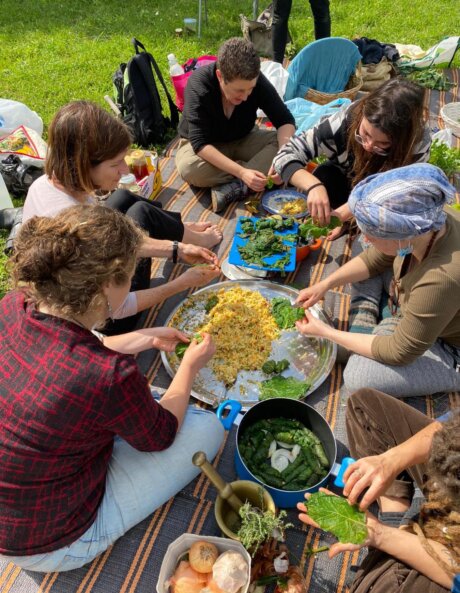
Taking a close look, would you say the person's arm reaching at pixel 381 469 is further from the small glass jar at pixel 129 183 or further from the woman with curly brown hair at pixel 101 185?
the small glass jar at pixel 129 183

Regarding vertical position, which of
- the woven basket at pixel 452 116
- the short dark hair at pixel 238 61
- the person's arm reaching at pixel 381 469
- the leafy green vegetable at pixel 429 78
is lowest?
the person's arm reaching at pixel 381 469

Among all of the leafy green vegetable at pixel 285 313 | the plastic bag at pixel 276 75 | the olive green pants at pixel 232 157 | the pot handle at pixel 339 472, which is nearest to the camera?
the pot handle at pixel 339 472

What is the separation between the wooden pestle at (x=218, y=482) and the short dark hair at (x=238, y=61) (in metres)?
3.00

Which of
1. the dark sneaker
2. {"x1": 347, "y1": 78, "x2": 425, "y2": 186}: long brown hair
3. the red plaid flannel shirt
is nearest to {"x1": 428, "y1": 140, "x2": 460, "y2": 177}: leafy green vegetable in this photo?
{"x1": 347, "y1": 78, "x2": 425, "y2": 186}: long brown hair

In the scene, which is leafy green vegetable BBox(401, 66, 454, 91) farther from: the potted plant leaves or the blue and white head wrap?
the blue and white head wrap

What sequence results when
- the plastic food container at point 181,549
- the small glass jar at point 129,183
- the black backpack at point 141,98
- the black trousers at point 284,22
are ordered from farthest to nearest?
the black trousers at point 284,22
the black backpack at point 141,98
the small glass jar at point 129,183
the plastic food container at point 181,549

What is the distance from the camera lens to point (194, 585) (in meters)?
1.91

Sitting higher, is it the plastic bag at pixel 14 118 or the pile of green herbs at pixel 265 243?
the plastic bag at pixel 14 118

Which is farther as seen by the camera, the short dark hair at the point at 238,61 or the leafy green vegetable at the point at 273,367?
the short dark hair at the point at 238,61

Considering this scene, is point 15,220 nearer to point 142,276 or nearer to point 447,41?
point 142,276

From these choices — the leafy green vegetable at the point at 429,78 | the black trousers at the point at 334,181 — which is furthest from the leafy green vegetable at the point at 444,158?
the leafy green vegetable at the point at 429,78

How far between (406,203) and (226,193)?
90.1 inches

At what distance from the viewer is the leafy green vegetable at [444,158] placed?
4203 mm

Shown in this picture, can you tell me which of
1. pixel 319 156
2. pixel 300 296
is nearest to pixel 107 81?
pixel 319 156
